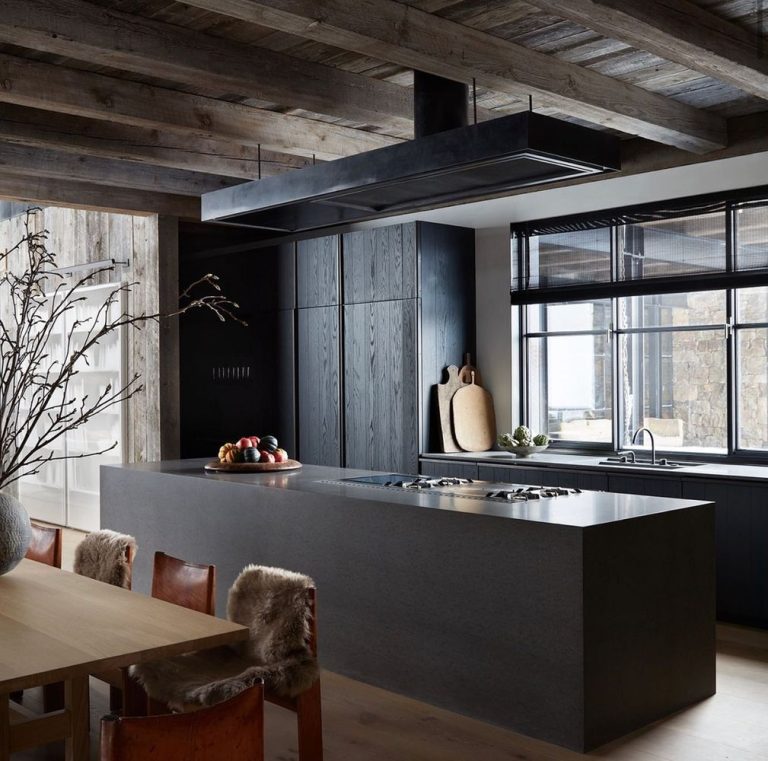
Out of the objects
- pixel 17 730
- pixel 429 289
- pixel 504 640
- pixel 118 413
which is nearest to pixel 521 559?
pixel 504 640

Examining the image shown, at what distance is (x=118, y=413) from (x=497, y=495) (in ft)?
14.6

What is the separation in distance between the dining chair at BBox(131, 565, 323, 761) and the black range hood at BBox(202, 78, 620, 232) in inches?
65.2

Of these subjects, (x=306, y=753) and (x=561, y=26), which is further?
(x=561, y=26)

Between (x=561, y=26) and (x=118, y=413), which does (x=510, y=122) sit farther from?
(x=118, y=413)

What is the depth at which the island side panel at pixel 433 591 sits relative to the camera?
3504mm

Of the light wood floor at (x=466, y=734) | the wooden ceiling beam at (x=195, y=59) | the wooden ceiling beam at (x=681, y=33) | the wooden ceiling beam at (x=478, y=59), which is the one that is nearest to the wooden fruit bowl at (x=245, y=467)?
the light wood floor at (x=466, y=734)

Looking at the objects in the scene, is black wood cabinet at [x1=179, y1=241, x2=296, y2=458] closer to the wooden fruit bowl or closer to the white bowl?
the white bowl

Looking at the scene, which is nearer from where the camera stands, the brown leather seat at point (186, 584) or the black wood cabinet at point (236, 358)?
the brown leather seat at point (186, 584)

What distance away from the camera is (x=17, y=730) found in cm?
276

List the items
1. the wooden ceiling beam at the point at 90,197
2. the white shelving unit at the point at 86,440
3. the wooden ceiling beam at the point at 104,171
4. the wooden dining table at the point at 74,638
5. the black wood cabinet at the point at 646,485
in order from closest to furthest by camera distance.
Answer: the wooden dining table at the point at 74,638
the black wood cabinet at the point at 646,485
the wooden ceiling beam at the point at 104,171
the wooden ceiling beam at the point at 90,197
the white shelving unit at the point at 86,440

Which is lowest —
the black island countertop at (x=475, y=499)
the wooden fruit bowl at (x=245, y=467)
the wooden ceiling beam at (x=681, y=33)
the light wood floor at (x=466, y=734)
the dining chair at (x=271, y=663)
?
the light wood floor at (x=466, y=734)

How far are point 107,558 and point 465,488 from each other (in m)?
Result: 1.71

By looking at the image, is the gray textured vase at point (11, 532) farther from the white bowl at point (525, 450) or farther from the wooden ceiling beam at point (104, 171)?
the white bowl at point (525, 450)

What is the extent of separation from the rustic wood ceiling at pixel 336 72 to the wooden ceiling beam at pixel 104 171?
0.5 inches
